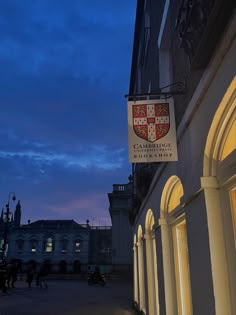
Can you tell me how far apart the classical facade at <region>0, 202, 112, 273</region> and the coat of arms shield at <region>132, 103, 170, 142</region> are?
60.4m

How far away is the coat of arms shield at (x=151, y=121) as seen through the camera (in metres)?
4.59

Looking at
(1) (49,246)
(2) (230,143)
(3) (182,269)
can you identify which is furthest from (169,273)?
(1) (49,246)

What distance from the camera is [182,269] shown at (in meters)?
5.93

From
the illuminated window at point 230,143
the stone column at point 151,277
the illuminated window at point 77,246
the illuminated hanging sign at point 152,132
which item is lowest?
the stone column at point 151,277

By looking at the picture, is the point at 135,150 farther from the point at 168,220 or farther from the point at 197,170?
the point at 168,220

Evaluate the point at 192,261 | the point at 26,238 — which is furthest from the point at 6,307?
the point at 26,238

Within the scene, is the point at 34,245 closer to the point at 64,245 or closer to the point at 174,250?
the point at 64,245

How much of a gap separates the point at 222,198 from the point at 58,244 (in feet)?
208

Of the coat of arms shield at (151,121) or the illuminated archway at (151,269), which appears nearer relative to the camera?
the coat of arms shield at (151,121)

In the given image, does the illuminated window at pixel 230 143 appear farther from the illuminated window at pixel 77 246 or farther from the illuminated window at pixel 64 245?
the illuminated window at pixel 64 245

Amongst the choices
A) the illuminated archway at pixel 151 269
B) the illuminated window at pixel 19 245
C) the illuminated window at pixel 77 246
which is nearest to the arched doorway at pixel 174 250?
the illuminated archway at pixel 151 269

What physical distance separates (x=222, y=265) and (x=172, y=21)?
4508mm

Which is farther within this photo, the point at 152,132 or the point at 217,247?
the point at 152,132

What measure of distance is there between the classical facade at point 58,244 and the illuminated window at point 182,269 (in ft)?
191
